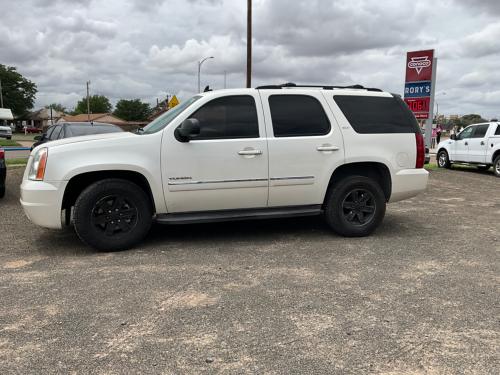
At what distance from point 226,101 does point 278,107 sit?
647 millimetres

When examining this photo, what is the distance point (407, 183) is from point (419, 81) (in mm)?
10882

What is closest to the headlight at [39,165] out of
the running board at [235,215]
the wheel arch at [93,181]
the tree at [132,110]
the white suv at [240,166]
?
the white suv at [240,166]

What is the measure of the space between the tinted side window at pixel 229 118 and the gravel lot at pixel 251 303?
131 cm

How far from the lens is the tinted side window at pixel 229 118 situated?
5305 mm

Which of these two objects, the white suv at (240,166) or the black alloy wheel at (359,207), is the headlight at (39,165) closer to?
the white suv at (240,166)

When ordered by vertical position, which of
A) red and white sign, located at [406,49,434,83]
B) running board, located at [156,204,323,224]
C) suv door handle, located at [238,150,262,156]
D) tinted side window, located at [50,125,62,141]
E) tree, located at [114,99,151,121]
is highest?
tree, located at [114,99,151,121]

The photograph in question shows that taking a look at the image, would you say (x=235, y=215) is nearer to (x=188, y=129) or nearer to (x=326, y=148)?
(x=188, y=129)

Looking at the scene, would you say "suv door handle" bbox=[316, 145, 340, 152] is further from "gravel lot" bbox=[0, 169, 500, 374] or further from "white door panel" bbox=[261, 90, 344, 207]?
"gravel lot" bbox=[0, 169, 500, 374]

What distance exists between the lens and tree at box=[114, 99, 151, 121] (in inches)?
4695

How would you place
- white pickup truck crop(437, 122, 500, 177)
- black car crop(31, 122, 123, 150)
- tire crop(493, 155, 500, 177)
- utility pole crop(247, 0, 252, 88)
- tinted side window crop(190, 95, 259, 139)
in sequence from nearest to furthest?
tinted side window crop(190, 95, 259, 139) → black car crop(31, 122, 123, 150) → tire crop(493, 155, 500, 177) → white pickup truck crop(437, 122, 500, 177) → utility pole crop(247, 0, 252, 88)

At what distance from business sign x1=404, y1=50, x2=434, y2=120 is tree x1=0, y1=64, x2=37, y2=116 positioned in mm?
92236

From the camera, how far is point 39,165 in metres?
4.87

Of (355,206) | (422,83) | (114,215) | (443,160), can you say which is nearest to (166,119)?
(114,215)

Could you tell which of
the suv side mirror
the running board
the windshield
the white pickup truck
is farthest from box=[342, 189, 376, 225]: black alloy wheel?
the white pickup truck
